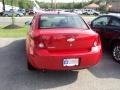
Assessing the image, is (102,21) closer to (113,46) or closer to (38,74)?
(113,46)

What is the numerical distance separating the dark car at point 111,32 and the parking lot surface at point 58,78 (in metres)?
0.40

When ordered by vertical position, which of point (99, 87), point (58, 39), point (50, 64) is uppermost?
point (58, 39)

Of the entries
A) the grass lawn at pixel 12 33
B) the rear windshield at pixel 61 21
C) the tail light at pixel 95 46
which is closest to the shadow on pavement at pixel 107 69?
the tail light at pixel 95 46

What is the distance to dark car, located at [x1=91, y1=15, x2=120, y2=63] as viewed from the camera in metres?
8.18

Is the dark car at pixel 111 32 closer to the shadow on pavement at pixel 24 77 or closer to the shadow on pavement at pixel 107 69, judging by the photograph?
the shadow on pavement at pixel 107 69

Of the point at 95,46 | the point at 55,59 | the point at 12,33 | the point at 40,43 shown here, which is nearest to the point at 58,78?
the point at 55,59

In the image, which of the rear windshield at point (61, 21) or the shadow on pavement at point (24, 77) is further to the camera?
the rear windshield at point (61, 21)

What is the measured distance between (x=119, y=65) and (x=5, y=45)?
4.86m

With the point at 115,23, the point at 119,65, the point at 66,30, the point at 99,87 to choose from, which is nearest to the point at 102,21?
the point at 115,23

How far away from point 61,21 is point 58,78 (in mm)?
1470

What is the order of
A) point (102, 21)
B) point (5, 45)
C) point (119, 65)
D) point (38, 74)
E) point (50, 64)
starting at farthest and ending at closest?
point (5, 45), point (102, 21), point (119, 65), point (38, 74), point (50, 64)

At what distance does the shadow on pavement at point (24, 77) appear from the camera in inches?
235

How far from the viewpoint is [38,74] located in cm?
680

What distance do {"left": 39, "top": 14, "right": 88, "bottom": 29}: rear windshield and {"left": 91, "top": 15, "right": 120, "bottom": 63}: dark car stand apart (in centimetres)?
167
